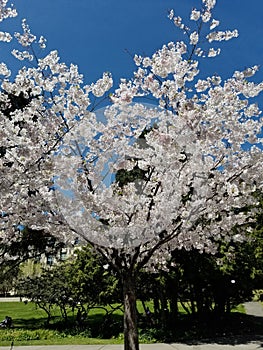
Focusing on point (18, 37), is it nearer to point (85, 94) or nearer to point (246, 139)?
point (85, 94)

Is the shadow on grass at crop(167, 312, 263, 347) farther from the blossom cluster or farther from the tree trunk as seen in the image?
the blossom cluster

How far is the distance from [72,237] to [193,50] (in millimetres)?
3039

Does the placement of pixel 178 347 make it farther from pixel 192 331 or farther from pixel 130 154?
pixel 130 154

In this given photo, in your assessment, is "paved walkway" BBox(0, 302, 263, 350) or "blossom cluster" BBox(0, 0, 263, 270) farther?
"paved walkway" BBox(0, 302, 263, 350)

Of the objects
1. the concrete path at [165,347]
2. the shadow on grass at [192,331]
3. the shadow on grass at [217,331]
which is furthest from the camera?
the shadow on grass at [192,331]

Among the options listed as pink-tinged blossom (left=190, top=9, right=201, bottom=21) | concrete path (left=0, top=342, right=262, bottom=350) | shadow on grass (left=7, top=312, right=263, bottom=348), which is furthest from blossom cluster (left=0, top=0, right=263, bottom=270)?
shadow on grass (left=7, top=312, right=263, bottom=348)

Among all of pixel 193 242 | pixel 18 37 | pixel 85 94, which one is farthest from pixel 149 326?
pixel 18 37

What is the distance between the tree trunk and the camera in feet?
15.4

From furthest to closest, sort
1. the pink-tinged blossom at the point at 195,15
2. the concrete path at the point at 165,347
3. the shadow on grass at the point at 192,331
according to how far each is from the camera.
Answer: the shadow on grass at the point at 192,331 < the concrete path at the point at 165,347 < the pink-tinged blossom at the point at 195,15

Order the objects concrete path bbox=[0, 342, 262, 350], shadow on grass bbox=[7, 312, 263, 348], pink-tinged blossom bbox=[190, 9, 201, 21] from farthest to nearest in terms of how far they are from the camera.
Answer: shadow on grass bbox=[7, 312, 263, 348] < concrete path bbox=[0, 342, 262, 350] < pink-tinged blossom bbox=[190, 9, 201, 21]

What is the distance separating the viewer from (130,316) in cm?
476

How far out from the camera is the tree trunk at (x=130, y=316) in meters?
4.70

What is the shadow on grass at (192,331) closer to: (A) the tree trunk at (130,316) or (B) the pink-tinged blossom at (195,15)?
(A) the tree trunk at (130,316)

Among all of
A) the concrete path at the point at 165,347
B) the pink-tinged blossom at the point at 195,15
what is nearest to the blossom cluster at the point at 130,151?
the pink-tinged blossom at the point at 195,15
